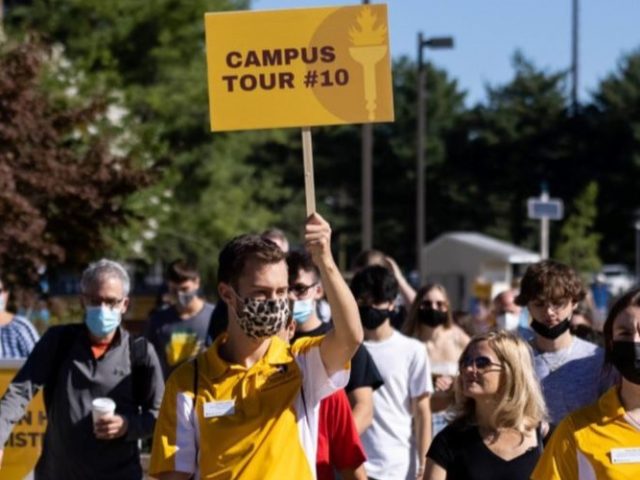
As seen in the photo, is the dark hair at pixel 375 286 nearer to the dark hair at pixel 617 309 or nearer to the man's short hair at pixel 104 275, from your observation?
the man's short hair at pixel 104 275

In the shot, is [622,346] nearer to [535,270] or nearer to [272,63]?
[272,63]

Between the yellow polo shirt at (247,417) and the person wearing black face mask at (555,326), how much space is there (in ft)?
6.61

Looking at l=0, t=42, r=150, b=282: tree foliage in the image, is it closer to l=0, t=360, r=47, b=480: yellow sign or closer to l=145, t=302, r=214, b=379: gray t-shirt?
l=145, t=302, r=214, b=379: gray t-shirt

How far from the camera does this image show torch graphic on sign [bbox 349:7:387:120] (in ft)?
16.5

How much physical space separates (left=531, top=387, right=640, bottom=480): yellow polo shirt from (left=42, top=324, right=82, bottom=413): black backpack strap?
9.95 feet

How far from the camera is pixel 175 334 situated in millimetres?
10359

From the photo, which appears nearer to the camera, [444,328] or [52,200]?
[444,328]

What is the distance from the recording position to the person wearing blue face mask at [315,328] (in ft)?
22.9

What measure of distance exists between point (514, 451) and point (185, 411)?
1.36 meters

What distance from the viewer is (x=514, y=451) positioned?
5367 millimetres

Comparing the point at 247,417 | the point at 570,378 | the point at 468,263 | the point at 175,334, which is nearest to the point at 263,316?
the point at 247,417

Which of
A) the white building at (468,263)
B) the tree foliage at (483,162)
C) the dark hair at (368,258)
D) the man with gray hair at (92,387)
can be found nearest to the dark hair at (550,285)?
the man with gray hair at (92,387)

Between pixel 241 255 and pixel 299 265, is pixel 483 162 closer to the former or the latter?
pixel 299 265

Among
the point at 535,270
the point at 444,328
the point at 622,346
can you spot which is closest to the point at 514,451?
the point at 622,346
